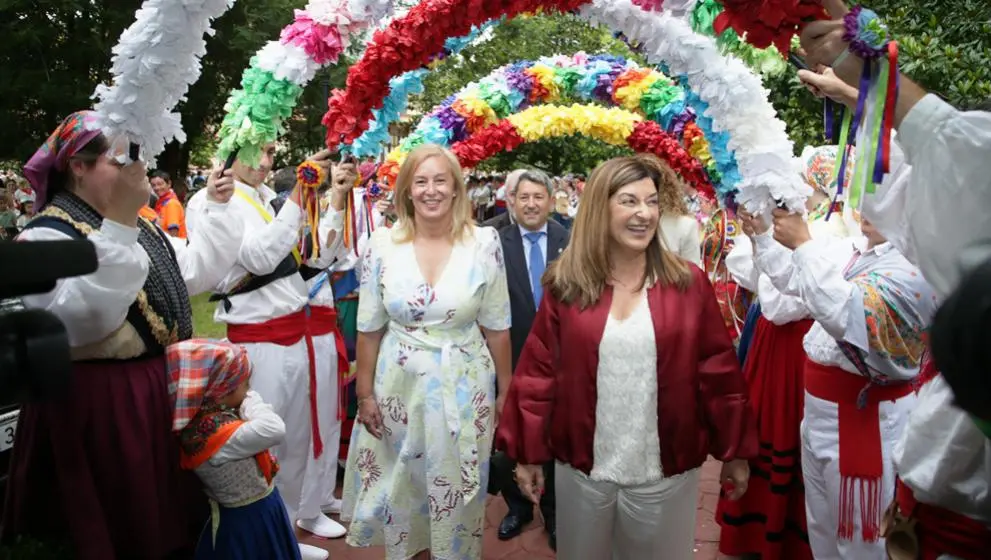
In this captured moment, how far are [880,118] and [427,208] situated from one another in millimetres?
2115

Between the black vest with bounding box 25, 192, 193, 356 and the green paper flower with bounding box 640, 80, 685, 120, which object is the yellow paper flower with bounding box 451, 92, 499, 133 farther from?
the black vest with bounding box 25, 192, 193, 356

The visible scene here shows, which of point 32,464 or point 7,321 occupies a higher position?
point 7,321

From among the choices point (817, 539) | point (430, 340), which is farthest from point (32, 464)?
point (817, 539)

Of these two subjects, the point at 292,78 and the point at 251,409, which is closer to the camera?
the point at 251,409

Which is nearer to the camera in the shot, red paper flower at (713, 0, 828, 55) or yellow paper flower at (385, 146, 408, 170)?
red paper flower at (713, 0, 828, 55)

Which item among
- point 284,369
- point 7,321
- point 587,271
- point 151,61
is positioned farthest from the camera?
point 284,369

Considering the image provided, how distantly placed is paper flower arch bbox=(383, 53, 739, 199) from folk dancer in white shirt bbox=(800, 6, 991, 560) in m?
3.78

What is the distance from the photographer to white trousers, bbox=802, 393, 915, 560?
9.44 feet

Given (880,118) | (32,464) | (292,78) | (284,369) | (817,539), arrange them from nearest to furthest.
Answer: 1. (880,118)
2. (32,464)
3. (817,539)
4. (292,78)
5. (284,369)

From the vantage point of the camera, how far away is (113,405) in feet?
7.35

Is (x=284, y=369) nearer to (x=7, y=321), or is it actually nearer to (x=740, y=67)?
(x=740, y=67)

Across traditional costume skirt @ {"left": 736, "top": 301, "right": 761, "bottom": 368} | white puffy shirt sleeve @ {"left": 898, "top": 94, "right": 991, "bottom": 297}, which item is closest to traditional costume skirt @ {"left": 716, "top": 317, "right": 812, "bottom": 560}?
traditional costume skirt @ {"left": 736, "top": 301, "right": 761, "bottom": 368}

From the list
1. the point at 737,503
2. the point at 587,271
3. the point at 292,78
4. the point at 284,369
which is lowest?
the point at 737,503

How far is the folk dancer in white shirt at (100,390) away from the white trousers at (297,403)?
4.30ft
